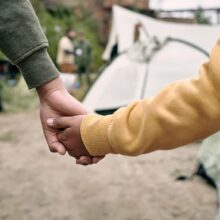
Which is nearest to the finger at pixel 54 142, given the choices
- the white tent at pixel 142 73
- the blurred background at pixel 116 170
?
the blurred background at pixel 116 170

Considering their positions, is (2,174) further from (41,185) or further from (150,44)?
(150,44)

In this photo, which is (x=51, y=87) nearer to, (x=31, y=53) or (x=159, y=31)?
(x=31, y=53)

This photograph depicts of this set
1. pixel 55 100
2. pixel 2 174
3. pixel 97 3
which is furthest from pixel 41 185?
pixel 97 3

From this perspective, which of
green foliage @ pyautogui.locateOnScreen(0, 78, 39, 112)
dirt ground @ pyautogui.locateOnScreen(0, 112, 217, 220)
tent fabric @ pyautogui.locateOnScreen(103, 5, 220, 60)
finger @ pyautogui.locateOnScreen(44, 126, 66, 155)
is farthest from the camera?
tent fabric @ pyautogui.locateOnScreen(103, 5, 220, 60)

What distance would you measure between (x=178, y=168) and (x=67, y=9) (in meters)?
12.1

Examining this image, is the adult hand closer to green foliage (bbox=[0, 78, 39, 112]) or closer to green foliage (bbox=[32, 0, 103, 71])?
green foliage (bbox=[0, 78, 39, 112])

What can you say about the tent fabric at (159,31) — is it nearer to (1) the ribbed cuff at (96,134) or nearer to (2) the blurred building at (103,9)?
(1) the ribbed cuff at (96,134)

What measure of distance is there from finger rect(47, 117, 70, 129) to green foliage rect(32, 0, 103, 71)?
9507mm

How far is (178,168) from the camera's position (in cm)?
274

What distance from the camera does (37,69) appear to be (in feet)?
4.69

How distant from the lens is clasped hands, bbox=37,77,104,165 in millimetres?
1307

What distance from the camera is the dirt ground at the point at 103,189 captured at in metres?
2.05

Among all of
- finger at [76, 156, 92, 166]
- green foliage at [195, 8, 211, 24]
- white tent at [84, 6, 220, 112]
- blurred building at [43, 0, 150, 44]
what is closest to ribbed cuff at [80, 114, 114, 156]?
finger at [76, 156, 92, 166]

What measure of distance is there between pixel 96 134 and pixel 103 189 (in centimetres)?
127
